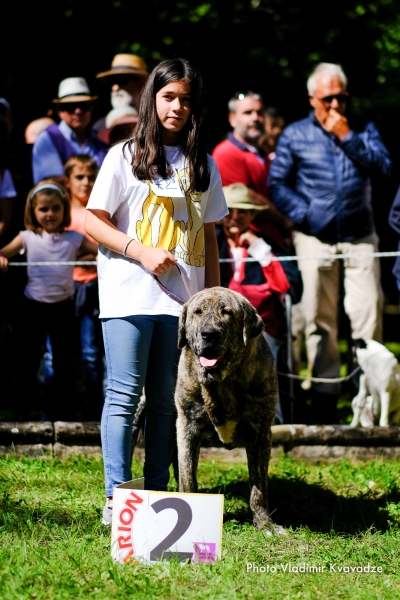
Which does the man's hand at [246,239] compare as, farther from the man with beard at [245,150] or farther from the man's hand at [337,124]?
the man's hand at [337,124]

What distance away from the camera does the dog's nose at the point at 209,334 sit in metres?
4.43

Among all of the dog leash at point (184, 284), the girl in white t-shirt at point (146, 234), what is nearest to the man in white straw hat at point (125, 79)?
the girl in white t-shirt at point (146, 234)

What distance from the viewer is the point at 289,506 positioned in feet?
17.3

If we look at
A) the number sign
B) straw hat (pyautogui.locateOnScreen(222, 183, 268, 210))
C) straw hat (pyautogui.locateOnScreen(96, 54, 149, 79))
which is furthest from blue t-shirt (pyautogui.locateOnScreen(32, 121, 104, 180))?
the number sign

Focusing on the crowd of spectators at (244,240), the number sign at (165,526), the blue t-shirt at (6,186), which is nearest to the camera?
the number sign at (165,526)

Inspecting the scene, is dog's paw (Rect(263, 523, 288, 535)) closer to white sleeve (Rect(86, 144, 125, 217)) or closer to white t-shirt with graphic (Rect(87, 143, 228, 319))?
white t-shirt with graphic (Rect(87, 143, 228, 319))

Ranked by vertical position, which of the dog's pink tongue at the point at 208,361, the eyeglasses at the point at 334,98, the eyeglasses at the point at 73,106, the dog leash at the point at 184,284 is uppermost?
the eyeglasses at the point at 73,106

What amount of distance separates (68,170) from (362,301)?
8.85 feet

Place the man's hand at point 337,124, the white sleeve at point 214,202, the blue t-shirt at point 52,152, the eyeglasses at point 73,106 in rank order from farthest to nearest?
the eyeglasses at point 73,106 < the blue t-shirt at point 52,152 < the man's hand at point 337,124 < the white sleeve at point 214,202

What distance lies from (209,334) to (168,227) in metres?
0.59

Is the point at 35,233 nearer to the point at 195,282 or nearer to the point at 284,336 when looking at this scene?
the point at 284,336

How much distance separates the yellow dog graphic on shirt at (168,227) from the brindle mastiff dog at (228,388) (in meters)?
0.26

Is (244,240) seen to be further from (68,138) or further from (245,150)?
(68,138)

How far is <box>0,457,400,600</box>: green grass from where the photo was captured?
3.69 metres
